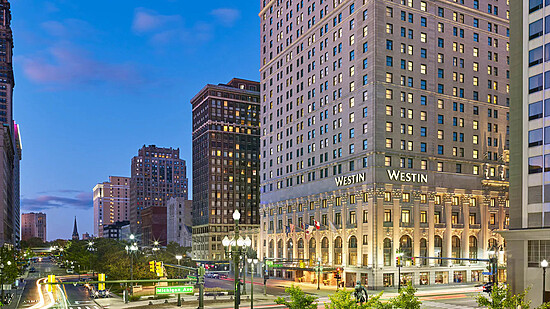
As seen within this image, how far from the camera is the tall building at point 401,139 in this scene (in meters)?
88.8

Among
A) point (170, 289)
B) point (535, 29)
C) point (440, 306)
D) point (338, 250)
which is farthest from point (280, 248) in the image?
point (535, 29)

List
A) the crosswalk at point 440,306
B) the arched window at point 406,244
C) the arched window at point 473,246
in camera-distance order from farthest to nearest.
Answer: the arched window at point 473,246
the arched window at point 406,244
the crosswalk at point 440,306

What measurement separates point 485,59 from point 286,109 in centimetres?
4478

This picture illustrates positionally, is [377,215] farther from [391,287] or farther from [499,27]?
[499,27]

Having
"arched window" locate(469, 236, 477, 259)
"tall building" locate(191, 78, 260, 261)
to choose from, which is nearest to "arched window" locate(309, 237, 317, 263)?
"arched window" locate(469, 236, 477, 259)

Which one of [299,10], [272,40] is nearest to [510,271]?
[299,10]

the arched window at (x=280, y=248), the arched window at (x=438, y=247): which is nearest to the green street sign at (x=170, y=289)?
the arched window at (x=438, y=247)

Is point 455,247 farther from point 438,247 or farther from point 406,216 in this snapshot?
point 406,216

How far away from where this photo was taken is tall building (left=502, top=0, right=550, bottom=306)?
4466 centimetres

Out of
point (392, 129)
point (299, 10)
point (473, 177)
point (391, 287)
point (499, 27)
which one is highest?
point (299, 10)

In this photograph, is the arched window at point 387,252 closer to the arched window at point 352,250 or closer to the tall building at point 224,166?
the arched window at point 352,250

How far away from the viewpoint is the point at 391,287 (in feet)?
280

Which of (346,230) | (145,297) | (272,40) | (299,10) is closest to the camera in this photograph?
(145,297)

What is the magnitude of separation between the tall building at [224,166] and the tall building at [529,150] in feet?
452
